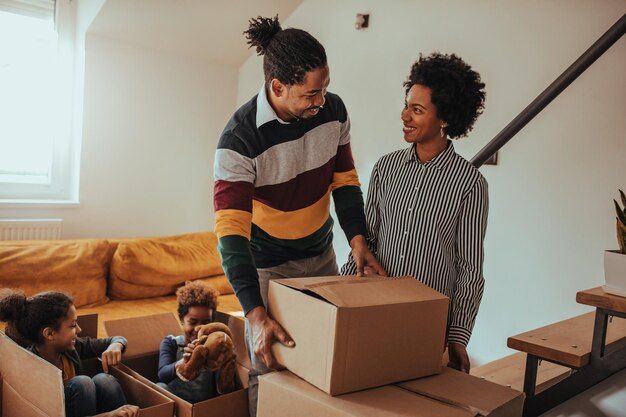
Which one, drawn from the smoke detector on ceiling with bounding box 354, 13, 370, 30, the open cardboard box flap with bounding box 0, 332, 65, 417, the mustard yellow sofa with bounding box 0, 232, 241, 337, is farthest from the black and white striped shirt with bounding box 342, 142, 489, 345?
the smoke detector on ceiling with bounding box 354, 13, 370, 30

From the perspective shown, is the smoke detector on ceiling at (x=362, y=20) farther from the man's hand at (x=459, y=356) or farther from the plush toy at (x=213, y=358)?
the man's hand at (x=459, y=356)

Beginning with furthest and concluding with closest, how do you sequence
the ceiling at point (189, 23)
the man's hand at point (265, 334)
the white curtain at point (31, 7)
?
1. the ceiling at point (189, 23)
2. the white curtain at point (31, 7)
3. the man's hand at point (265, 334)

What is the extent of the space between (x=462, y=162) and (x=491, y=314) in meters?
1.62

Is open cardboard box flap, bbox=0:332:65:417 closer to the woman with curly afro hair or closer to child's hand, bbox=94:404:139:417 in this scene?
child's hand, bbox=94:404:139:417

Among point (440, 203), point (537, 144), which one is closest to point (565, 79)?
point (537, 144)

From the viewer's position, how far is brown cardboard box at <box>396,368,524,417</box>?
94 centimetres

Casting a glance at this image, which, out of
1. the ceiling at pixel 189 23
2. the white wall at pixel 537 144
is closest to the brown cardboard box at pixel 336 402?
the white wall at pixel 537 144

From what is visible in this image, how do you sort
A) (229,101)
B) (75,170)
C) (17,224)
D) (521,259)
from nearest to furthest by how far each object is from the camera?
(521,259)
(17,224)
(75,170)
(229,101)

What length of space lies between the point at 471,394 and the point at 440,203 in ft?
1.42

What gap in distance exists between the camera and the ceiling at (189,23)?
3.26 metres

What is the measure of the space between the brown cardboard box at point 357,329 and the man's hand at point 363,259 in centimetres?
20

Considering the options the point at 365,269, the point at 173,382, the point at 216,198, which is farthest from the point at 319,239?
the point at 173,382

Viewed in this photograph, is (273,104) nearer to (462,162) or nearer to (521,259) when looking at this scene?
(462,162)

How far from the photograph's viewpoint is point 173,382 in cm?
188
